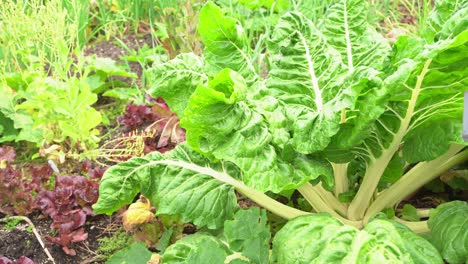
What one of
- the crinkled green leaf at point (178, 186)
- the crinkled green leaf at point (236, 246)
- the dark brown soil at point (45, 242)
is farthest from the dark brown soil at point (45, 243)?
the crinkled green leaf at point (236, 246)

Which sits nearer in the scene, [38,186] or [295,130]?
[295,130]

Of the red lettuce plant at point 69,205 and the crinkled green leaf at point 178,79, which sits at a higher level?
the crinkled green leaf at point 178,79

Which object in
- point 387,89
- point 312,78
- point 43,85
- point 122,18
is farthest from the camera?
point 122,18

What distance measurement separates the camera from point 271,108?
2.13m

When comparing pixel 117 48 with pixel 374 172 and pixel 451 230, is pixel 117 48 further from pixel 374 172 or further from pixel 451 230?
pixel 451 230

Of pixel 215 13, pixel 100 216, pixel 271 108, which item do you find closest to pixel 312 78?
pixel 271 108

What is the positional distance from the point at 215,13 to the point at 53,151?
4.12 feet

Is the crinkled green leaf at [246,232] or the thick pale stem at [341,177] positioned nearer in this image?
the crinkled green leaf at [246,232]

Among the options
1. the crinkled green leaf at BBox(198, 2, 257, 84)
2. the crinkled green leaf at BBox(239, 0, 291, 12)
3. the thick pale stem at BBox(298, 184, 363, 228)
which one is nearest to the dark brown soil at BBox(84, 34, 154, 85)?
the crinkled green leaf at BBox(239, 0, 291, 12)

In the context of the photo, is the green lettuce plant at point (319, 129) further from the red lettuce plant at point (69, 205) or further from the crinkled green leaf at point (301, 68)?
the red lettuce plant at point (69, 205)

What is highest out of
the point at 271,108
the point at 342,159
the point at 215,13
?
the point at 215,13

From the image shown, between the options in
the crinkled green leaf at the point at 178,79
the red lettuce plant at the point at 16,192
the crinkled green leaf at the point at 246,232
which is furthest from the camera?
the red lettuce plant at the point at 16,192

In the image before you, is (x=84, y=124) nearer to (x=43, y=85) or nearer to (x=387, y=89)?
(x=43, y=85)

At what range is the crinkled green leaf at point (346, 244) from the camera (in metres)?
1.72
